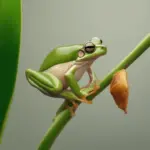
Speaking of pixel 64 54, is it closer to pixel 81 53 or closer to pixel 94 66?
pixel 81 53

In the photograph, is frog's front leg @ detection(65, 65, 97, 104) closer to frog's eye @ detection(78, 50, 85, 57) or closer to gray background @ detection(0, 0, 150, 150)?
frog's eye @ detection(78, 50, 85, 57)

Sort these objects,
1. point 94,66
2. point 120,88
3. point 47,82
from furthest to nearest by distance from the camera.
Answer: point 94,66
point 47,82
point 120,88

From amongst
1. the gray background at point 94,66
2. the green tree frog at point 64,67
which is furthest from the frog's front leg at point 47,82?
the gray background at point 94,66

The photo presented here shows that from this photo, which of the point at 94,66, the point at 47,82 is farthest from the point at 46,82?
the point at 94,66

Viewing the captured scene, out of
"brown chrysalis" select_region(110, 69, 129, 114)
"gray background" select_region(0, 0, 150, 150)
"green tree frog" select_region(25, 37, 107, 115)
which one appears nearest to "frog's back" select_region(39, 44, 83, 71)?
"green tree frog" select_region(25, 37, 107, 115)

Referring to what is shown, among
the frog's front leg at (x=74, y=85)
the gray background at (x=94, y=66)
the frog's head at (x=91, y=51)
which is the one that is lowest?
the gray background at (x=94, y=66)

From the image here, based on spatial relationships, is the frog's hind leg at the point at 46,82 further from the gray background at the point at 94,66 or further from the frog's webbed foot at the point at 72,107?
the gray background at the point at 94,66
